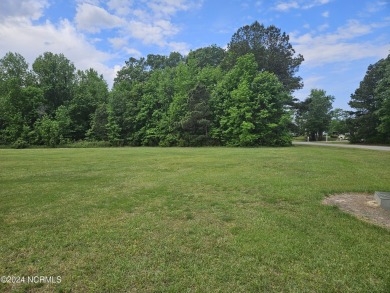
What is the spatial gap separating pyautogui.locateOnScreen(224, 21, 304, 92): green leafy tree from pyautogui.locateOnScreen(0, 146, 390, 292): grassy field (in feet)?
99.0

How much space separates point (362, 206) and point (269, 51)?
33181 mm

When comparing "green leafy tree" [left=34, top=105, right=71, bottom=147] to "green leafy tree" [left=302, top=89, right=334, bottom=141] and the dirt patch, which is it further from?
"green leafy tree" [left=302, top=89, right=334, bottom=141]

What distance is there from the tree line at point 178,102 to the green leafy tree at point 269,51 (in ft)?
0.45

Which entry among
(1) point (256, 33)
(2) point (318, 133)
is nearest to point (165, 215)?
(1) point (256, 33)

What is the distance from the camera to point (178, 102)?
3222cm

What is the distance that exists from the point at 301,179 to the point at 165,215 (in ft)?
17.4

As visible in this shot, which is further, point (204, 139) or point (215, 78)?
point (215, 78)

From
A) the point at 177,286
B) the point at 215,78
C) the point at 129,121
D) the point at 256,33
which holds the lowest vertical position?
the point at 177,286

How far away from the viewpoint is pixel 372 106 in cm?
3259

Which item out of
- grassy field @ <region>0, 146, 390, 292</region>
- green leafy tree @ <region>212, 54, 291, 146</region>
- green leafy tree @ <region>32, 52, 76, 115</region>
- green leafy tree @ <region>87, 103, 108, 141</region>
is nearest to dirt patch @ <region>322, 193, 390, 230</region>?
grassy field @ <region>0, 146, 390, 292</region>

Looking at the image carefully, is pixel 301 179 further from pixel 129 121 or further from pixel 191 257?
pixel 129 121

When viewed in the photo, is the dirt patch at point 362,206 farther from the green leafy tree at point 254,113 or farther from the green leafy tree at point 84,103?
the green leafy tree at point 84,103

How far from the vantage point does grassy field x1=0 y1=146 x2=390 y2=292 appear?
2742mm

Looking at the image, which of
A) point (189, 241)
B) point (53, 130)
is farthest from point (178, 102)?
point (189, 241)
